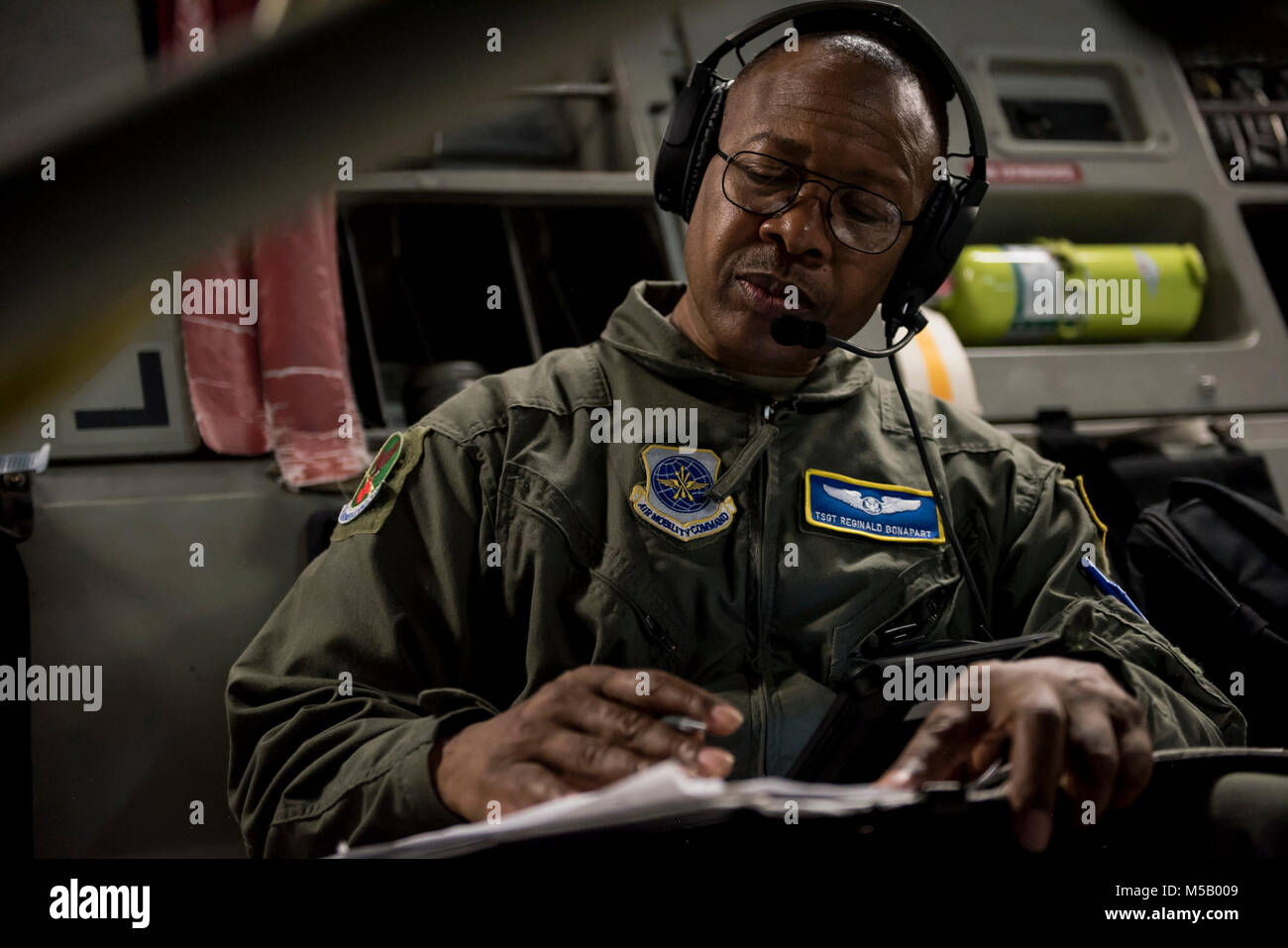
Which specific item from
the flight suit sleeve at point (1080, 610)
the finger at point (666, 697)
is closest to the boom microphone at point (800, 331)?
the flight suit sleeve at point (1080, 610)

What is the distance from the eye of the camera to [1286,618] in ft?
4.30

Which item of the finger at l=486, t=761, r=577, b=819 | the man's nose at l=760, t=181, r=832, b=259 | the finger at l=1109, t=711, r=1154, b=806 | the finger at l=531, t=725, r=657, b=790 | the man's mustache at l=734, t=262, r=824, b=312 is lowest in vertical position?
the finger at l=1109, t=711, r=1154, b=806

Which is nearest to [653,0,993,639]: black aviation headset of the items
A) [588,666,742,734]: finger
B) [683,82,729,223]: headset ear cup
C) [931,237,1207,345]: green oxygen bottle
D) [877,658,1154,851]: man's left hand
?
[683,82,729,223]: headset ear cup

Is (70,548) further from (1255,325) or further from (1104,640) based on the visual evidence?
(1255,325)

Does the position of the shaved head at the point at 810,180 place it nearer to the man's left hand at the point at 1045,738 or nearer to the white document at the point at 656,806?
the man's left hand at the point at 1045,738

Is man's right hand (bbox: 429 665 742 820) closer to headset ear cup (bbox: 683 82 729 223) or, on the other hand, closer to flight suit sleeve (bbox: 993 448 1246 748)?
flight suit sleeve (bbox: 993 448 1246 748)

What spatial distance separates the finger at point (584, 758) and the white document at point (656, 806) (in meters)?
0.07

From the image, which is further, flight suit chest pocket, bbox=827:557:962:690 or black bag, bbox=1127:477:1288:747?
black bag, bbox=1127:477:1288:747

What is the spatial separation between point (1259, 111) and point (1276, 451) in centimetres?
81

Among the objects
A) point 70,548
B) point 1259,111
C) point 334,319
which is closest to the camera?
point 70,548

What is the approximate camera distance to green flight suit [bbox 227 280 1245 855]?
93 cm

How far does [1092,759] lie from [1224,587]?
2.36 ft

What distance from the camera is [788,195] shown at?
112 cm

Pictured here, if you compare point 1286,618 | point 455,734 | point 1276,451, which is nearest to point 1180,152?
point 1276,451
